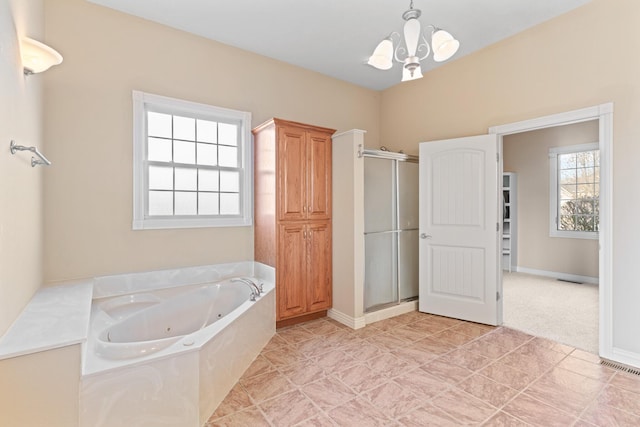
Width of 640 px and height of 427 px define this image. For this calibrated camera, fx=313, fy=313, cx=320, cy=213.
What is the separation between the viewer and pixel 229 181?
3447 millimetres

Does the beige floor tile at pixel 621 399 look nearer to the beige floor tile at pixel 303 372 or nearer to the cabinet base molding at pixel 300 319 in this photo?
the beige floor tile at pixel 303 372

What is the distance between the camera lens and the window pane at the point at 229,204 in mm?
3408

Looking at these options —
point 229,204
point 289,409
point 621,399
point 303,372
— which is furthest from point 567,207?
point 289,409

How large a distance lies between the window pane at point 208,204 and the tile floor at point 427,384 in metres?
1.47

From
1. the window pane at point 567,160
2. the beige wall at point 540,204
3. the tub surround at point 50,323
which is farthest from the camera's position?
the window pane at point 567,160

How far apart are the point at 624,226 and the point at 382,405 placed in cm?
237

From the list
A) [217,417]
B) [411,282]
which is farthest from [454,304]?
[217,417]

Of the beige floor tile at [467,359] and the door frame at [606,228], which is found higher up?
the door frame at [606,228]

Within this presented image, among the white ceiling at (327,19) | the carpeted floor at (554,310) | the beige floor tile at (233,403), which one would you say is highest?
the white ceiling at (327,19)

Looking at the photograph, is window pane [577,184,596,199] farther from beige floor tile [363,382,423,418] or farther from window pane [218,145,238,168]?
window pane [218,145,238,168]

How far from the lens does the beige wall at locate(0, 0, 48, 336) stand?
5.15ft

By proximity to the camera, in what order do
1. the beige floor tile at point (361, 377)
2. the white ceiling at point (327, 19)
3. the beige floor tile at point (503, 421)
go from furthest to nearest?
the white ceiling at point (327, 19), the beige floor tile at point (361, 377), the beige floor tile at point (503, 421)

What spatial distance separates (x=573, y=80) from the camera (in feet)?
9.15

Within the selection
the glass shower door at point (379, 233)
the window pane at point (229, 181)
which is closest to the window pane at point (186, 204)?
the window pane at point (229, 181)
